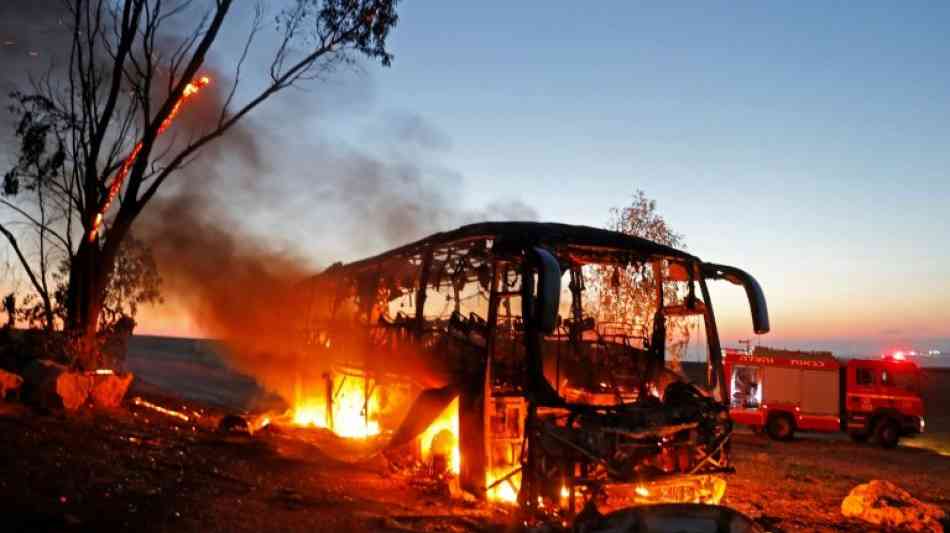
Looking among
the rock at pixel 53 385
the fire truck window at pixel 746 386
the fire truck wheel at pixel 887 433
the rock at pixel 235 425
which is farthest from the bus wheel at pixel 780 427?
the rock at pixel 53 385

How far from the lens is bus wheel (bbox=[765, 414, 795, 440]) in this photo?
89.2 feet

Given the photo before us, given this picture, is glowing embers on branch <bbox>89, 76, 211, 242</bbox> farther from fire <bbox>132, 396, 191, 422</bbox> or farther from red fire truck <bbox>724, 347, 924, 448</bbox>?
red fire truck <bbox>724, 347, 924, 448</bbox>

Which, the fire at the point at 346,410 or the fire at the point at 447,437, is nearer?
the fire at the point at 447,437

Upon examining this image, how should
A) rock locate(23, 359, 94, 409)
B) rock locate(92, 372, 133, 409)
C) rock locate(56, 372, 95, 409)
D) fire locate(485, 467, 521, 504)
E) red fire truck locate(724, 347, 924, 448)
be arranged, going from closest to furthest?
fire locate(485, 467, 521, 504)
rock locate(23, 359, 94, 409)
rock locate(56, 372, 95, 409)
rock locate(92, 372, 133, 409)
red fire truck locate(724, 347, 924, 448)

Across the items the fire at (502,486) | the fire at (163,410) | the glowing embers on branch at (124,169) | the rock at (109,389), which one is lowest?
the fire at (502,486)

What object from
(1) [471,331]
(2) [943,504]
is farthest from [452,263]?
(2) [943,504]

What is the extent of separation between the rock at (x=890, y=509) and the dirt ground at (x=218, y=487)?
12.3 inches

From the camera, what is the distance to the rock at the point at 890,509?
11.8 metres

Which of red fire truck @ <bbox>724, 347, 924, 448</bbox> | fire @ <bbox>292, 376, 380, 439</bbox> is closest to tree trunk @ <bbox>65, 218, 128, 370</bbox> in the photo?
fire @ <bbox>292, 376, 380, 439</bbox>

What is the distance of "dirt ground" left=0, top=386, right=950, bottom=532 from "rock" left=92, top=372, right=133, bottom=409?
1.46 ft

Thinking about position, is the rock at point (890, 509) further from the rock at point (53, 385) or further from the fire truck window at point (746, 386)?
the fire truck window at point (746, 386)

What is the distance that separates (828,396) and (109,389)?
22.9 metres

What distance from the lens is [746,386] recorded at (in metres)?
28.4

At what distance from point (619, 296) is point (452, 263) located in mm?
8969
